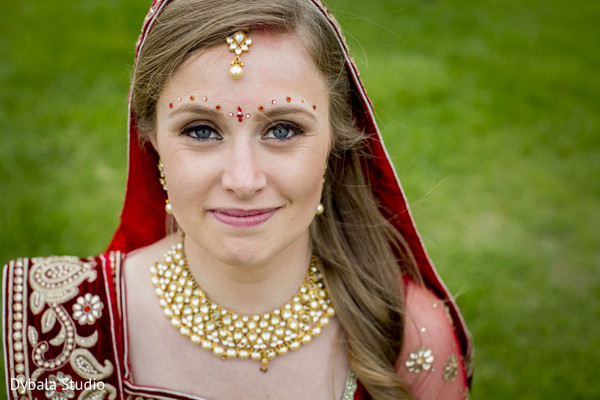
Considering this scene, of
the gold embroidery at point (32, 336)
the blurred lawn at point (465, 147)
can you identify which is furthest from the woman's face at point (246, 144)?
the blurred lawn at point (465, 147)

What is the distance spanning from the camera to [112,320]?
194 centimetres

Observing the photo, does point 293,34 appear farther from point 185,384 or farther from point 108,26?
point 108,26

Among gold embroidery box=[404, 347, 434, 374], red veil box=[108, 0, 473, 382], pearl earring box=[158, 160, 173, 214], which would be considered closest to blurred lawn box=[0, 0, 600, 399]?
red veil box=[108, 0, 473, 382]

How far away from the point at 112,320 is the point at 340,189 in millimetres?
866

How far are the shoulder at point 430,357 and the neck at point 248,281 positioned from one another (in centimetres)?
44

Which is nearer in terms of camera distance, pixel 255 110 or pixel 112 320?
pixel 255 110

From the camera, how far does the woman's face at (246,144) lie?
167 centimetres

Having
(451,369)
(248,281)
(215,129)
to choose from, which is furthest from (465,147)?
(215,129)

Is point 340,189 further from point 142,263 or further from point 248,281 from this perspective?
point 142,263

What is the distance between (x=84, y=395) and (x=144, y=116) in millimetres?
871

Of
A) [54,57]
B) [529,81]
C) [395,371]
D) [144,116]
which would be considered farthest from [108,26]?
[395,371]

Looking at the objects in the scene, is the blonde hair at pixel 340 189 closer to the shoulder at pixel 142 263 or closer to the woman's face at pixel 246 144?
the woman's face at pixel 246 144

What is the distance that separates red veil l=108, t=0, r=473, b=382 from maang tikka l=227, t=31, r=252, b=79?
0.34 metres

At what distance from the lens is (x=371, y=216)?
7.17ft
